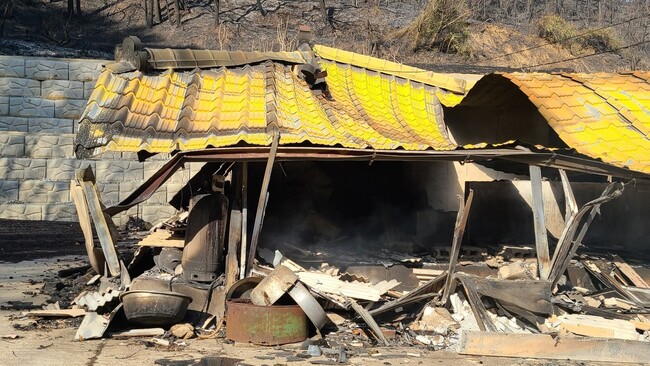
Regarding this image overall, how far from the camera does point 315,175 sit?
1280 cm

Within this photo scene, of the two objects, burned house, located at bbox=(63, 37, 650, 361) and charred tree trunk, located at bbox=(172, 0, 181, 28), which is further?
charred tree trunk, located at bbox=(172, 0, 181, 28)

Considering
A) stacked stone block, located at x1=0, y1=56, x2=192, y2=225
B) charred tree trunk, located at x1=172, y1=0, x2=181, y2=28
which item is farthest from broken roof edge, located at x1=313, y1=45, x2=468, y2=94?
charred tree trunk, located at x1=172, y1=0, x2=181, y2=28

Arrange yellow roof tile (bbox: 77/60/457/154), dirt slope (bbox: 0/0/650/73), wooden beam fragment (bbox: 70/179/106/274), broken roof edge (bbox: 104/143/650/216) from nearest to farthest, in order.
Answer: broken roof edge (bbox: 104/143/650/216)
yellow roof tile (bbox: 77/60/457/154)
wooden beam fragment (bbox: 70/179/106/274)
dirt slope (bbox: 0/0/650/73)

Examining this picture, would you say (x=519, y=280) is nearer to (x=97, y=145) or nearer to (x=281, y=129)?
(x=281, y=129)

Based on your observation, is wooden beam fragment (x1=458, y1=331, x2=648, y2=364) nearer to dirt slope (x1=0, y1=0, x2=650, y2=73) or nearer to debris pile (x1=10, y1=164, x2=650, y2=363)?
debris pile (x1=10, y1=164, x2=650, y2=363)

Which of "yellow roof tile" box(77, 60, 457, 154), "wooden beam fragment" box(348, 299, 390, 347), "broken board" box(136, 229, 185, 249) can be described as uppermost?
"yellow roof tile" box(77, 60, 457, 154)

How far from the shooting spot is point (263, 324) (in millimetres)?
8875

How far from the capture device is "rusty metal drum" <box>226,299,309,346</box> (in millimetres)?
8852

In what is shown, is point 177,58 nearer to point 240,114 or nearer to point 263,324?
point 240,114

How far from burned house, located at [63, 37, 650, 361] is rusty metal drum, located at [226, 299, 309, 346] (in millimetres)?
25

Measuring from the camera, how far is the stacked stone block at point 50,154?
760 inches

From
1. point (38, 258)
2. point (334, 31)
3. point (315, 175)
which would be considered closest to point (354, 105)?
point (315, 175)

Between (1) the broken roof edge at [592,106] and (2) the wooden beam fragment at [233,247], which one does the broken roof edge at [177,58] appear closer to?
(2) the wooden beam fragment at [233,247]

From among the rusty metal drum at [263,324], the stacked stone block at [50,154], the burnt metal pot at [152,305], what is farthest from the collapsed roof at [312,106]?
the stacked stone block at [50,154]
